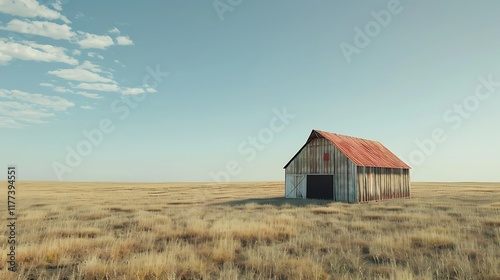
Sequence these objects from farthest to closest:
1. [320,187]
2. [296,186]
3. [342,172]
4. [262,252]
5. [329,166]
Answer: [296,186]
[320,187]
[329,166]
[342,172]
[262,252]

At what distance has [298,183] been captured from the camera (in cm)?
3106

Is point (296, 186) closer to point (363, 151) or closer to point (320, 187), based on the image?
point (320, 187)

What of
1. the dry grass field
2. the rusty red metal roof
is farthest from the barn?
the dry grass field

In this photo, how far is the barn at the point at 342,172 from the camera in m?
27.1

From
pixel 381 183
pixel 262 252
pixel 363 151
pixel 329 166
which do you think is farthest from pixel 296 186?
pixel 262 252

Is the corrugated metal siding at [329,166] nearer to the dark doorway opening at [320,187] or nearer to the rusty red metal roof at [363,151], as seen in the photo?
the rusty red metal roof at [363,151]

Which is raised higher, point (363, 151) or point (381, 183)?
point (363, 151)

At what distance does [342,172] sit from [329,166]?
4.62 feet

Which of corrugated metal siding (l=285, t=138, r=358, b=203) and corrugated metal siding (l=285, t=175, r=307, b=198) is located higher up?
corrugated metal siding (l=285, t=138, r=358, b=203)

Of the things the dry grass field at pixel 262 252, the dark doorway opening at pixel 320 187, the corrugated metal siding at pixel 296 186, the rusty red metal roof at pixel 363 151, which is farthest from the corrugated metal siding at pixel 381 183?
the dry grass field at pixel 262 252

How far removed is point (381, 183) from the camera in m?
30.0

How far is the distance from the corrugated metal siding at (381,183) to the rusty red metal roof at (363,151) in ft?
1.79

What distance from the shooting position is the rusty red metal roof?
28.3m

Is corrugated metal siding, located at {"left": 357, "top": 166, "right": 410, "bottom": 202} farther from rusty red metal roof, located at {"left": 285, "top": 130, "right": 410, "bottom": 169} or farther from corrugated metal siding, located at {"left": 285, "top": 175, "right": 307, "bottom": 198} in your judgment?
corrugated metal siding, located at {"left": 285, "top": 175, "right": 307, "bottom": 198}
